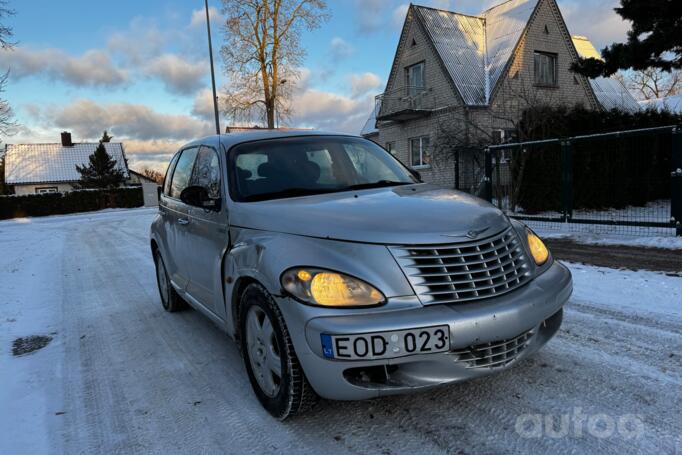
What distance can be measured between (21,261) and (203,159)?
8061 mm

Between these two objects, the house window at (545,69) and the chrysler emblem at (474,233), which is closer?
the chrysler emblem at (474,233)

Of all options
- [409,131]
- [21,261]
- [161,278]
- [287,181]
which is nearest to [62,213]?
[409,131]

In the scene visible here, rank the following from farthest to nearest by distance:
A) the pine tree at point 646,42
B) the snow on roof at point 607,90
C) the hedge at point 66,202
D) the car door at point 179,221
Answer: the hedge at point 66,202 < the snow on roof at point 607,90 < the pine tree at point 646,42 < the car door at point 179,221

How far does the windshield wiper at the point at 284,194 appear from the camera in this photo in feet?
11.1

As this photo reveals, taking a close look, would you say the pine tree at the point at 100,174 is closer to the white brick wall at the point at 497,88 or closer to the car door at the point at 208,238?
the white brick wall at the point at 497,88

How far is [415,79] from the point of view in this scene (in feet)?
79.4

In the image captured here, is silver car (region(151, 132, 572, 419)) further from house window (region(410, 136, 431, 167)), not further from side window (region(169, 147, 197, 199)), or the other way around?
house window (region(410, 136, 431, 167))

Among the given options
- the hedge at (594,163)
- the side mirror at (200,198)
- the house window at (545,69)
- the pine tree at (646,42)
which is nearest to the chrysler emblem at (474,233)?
the side mirror at (200,198)

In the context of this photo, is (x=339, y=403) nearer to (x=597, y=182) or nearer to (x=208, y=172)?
(x=208, y=172)

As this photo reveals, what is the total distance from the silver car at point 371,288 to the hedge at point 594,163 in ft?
23.2

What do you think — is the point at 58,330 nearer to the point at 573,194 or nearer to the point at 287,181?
the point at 287,181

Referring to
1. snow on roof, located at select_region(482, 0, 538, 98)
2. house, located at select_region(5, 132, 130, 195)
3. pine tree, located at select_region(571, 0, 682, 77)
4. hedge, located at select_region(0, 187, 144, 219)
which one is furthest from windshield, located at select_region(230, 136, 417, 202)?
house, located at select_region(5, 132, 130, 195)

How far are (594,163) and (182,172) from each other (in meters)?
9.50

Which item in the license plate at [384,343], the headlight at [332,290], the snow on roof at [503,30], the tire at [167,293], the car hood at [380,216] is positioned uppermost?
the snow on roof at [503,30]
